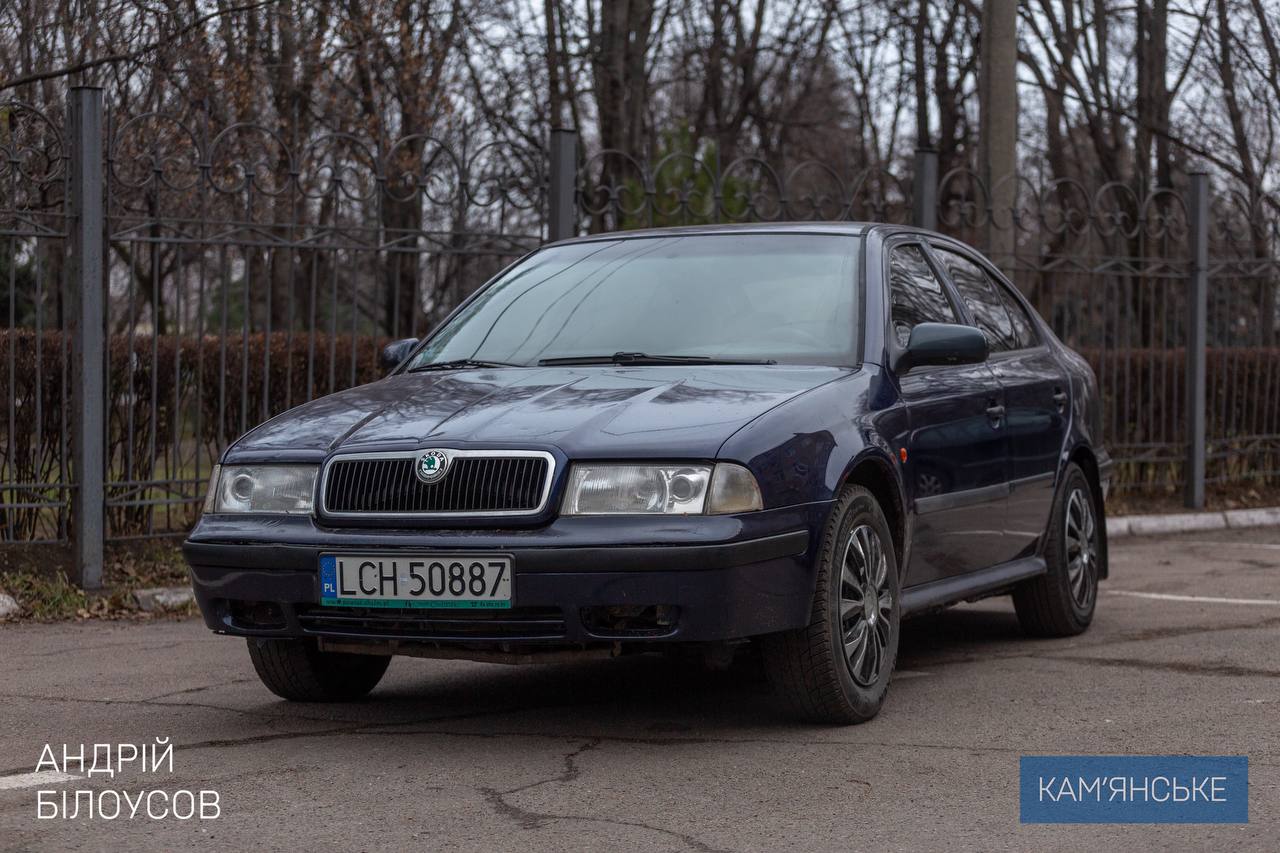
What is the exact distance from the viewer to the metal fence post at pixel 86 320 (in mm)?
8203

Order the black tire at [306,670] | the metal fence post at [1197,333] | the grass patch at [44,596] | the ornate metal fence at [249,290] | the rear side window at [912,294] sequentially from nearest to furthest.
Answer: the black tire at [306,670]
the rear side window at [912,294]
the grass patch at [44,596]
the ornate metal fence at [249,290]
the metal fence post at [1197,333]

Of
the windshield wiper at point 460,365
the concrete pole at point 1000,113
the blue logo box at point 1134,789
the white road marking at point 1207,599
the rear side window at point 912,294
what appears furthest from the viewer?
the concrete pole at point 1000,113

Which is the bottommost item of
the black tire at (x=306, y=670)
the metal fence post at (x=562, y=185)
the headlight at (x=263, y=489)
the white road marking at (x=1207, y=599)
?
the white road marking at (x=1207, y=599)


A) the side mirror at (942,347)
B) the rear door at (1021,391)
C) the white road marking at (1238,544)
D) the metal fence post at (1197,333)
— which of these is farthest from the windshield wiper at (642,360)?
the metal fence post at (1197,333)

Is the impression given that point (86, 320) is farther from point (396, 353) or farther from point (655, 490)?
point (655, 490)

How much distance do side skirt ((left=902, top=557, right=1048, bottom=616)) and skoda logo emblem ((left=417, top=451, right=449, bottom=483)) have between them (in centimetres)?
167

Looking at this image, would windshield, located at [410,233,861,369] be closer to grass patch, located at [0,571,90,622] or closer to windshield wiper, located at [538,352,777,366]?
windshield wiper, located at [538,352,777,366]

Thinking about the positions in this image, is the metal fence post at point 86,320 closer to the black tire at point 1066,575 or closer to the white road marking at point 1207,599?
the black tire at point 1066,575

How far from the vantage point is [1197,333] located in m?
12.9

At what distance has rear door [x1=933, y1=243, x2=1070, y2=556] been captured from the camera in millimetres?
6457

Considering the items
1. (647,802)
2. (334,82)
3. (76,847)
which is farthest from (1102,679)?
(334,82)

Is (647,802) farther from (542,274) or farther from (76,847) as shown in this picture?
(542,274)

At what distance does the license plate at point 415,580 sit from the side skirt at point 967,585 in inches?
61.3

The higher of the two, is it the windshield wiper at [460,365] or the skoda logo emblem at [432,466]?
the windshield wiper at [460,365]
